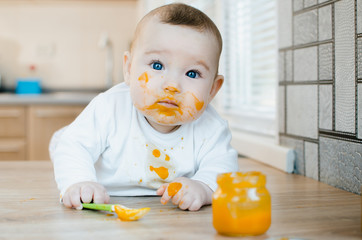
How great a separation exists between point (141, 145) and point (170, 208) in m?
0.20

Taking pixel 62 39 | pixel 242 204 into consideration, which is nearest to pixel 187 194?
pixel 242 204

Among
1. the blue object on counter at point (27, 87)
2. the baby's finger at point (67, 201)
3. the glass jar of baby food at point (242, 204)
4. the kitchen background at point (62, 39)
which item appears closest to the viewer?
the glass jar of baby food at point (242, 204)

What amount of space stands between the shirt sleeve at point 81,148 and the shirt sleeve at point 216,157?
0.77 ft

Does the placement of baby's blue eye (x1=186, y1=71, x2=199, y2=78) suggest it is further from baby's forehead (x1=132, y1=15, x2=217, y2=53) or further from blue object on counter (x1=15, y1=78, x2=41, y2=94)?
blue object on counter (x1=15, y1=78, x2=41, y2=94)

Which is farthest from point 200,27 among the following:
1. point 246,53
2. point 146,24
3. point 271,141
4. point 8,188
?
point 246,53

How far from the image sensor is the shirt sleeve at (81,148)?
0.95 metres

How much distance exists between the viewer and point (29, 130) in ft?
9.39

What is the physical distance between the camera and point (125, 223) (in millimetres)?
794

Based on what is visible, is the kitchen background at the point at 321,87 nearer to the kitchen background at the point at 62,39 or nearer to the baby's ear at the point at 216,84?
the baby's ear at the point at 216,84

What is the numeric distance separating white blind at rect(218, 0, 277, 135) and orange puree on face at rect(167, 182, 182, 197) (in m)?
0.93

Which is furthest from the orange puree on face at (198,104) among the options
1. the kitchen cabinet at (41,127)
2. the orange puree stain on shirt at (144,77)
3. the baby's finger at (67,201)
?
the kitchen cabinet at (41,127)

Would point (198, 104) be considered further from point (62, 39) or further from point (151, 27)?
point (62, 39)

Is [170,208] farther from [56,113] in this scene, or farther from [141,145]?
[56,113]

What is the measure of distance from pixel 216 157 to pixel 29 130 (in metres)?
2.06
